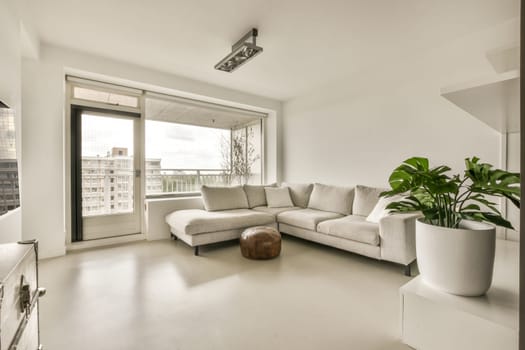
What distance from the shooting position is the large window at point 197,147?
173 inches

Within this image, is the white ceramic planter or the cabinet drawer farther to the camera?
the white ceramic planter

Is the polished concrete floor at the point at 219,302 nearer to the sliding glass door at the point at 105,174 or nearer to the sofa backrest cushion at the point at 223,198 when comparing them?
the sliding glass door at the point at 105,174

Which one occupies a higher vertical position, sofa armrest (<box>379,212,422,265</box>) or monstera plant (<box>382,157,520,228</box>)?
monstera plant (<box>382,157,520,228</box>)

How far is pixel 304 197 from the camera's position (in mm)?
4352

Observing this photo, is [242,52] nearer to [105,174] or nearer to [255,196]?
[255,196]

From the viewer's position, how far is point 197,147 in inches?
205

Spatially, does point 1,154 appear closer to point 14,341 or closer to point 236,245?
point 14,341

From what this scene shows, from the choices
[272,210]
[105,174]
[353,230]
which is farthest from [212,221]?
[105,174]

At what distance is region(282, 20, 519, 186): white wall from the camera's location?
2730 millimetres

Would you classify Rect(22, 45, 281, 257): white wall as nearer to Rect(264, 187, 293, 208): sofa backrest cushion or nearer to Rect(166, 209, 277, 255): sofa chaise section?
Rect(166, 209, 277, 255): sofa chaise section

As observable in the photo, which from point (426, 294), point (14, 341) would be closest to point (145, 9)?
point (14, 341)

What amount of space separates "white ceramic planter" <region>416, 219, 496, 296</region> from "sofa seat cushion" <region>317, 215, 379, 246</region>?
4.56 feet

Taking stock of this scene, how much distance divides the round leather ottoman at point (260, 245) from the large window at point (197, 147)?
2.27 meters

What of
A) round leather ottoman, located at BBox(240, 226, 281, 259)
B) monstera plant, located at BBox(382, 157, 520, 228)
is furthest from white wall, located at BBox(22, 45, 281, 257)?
monstera plant, located at BBox(382, 157, 520, 228)
